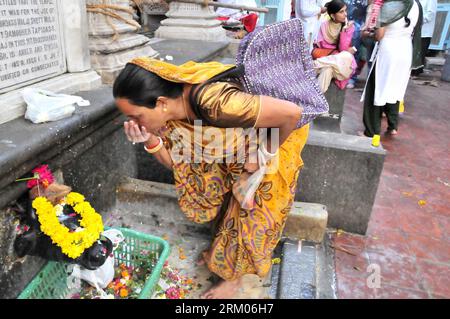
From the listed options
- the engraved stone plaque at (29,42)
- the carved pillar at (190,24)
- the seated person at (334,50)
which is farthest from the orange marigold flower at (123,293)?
the carved pillar at (190,24)

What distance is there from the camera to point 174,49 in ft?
14.1

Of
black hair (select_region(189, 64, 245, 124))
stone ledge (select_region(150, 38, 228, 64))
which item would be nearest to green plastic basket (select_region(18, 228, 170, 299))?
black hair (select_region(189, 64, 245, 124))

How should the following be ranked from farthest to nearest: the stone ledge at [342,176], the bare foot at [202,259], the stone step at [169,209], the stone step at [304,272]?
the stone ledge at [342,176] < the stone step at [169,209] < the bare foot at [202,259] < the stone step at [304,272]

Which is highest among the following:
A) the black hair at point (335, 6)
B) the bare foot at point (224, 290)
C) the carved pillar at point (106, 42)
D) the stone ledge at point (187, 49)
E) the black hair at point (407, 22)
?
the black hair at point (335, 6)

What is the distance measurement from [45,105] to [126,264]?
1.00 m

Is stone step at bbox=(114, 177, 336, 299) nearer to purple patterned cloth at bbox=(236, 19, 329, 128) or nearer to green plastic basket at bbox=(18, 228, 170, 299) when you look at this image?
green plastic basket at bbox=(18, 228, 170, 299)

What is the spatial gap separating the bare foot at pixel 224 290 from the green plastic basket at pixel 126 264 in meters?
0.35

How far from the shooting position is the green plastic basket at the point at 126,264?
5.90 ft

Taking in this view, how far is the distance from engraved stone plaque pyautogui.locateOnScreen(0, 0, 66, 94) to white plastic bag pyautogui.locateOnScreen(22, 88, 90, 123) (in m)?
0.12

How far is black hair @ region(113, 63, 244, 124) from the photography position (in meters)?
1.51

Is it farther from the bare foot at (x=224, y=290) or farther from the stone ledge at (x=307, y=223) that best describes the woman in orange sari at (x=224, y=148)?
the stone ledge at (x=307, y=223)

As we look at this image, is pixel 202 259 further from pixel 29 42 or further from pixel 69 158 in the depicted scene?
pixel 29 42

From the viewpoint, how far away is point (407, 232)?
2.91 m

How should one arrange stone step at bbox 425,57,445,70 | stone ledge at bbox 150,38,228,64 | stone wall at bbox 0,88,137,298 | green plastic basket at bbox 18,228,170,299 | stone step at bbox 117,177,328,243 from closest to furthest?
stone wall at bbox 0,88,137,298
green plastic basket at bbox 18,228,170,299
stone step at bbox 117,177,328,243
stone ledge at bbox 150,38,228,64
stone step at bbox 425,57,445,70
